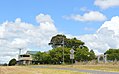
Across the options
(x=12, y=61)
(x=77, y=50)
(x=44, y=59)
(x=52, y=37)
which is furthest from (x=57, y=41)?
(x=12, y=61)

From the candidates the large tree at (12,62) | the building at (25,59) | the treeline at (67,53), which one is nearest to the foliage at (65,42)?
the treeline at (67,53)

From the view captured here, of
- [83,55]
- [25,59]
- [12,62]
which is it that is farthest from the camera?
[12,62]

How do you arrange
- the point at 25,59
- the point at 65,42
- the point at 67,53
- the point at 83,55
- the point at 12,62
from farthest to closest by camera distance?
1. the point at 12,62
2. the point at 25,59
3. the point at 65,42
4. the point at 67,53
5. the point at 83,55

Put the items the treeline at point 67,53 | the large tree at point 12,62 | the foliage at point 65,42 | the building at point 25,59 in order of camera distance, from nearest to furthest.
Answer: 1. the treeline at point 67,53
2. the foliage at point 65,42
3. the building at point 25,59
4. the large tree at point 12,62

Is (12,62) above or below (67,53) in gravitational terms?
below

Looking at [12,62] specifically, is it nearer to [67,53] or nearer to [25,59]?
[25,59]

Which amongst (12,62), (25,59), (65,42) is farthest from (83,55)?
(12,62)

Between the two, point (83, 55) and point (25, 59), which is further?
point (25, 59)

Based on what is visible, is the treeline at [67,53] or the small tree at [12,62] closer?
the treeline at [67,53]

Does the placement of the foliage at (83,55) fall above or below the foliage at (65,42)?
below

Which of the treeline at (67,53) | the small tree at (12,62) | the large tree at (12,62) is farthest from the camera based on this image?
the small tree at (12,62)

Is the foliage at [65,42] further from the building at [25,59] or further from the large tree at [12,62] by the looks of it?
the large tree at [12,62]

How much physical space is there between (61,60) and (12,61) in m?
51.9

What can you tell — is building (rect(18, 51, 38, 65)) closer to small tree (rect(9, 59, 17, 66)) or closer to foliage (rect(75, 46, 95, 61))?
small tree (rect(9, 59, 17, 66))
